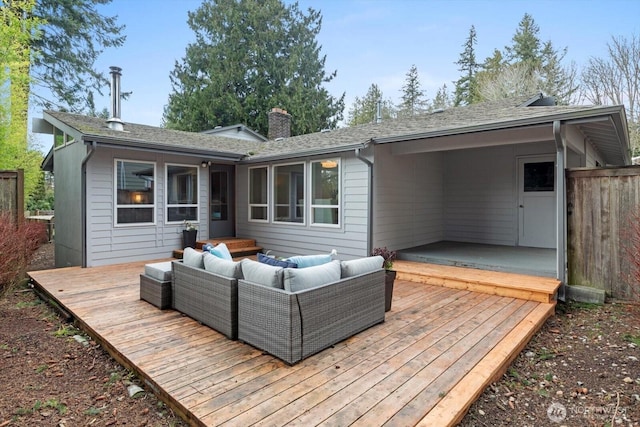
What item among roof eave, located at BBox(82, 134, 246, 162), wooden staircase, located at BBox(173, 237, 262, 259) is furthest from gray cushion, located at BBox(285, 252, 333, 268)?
wooden staircase, located at BBox(173, 237, 262, 259)

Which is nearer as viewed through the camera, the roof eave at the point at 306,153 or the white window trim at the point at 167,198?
the roof eave at the point at 306,153

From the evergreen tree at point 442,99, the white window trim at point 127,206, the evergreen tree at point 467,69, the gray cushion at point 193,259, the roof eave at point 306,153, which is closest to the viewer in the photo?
the gray cushion at point 193,259

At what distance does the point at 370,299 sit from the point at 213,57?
66.1ft

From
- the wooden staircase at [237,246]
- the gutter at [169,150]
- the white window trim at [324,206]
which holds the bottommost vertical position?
the wooden staircase at [237,246]

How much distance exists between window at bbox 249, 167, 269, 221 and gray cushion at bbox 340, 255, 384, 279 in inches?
208

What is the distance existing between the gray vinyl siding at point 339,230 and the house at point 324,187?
25mm

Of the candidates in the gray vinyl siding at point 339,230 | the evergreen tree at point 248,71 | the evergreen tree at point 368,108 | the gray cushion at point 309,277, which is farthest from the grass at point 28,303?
the evergreen tree at point 368,108

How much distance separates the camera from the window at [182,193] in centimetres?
816

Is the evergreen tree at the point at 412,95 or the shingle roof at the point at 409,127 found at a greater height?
the evergreen tree at the point at 412,95

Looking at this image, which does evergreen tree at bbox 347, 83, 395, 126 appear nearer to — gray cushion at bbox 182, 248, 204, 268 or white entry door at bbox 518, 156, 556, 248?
white entry door at bbox 518, 156, 556, 248

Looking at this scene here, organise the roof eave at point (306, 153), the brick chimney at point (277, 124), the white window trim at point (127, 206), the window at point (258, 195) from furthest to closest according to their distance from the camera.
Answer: the brick chimney at point (277, 124) → the window at point (258, 195) → the white window trim at point (127, 206) → the roof eave at point (306, 153)

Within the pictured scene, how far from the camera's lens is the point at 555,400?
270 centimetres

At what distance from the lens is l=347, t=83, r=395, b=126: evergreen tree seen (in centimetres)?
2873

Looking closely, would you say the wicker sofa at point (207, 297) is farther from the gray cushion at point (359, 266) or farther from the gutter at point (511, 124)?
the gutter at point (511, 124)
